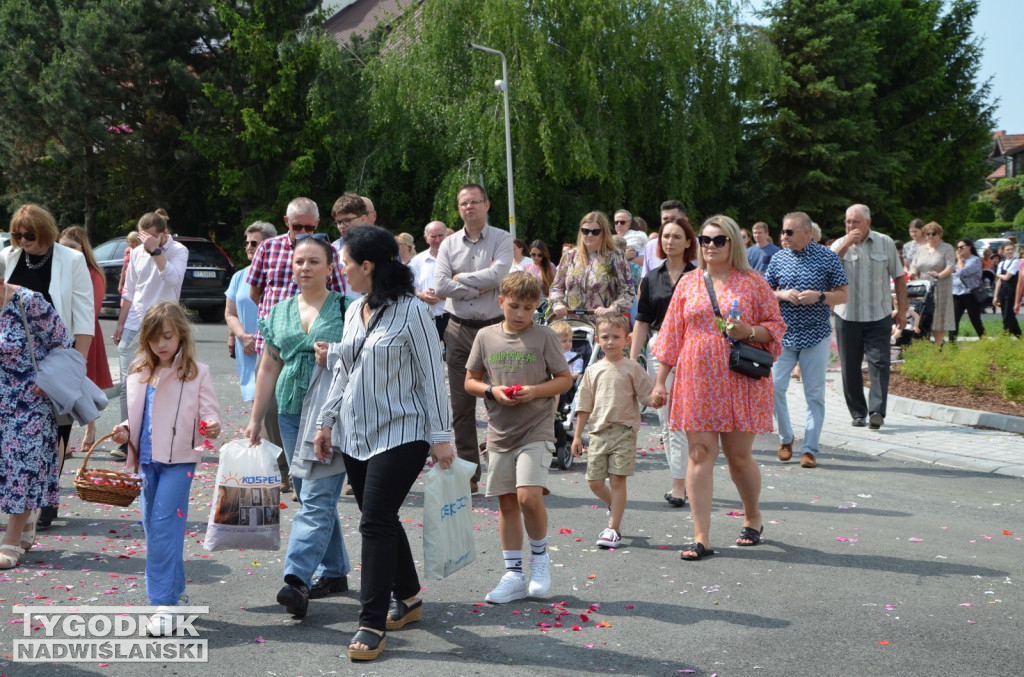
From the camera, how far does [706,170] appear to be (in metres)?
32.0

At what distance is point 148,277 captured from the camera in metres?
9.84

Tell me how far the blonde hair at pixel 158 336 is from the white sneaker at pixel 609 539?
2.52m

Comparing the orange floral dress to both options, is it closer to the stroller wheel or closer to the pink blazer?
the stroller wheel

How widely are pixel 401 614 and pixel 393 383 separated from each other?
1090mm

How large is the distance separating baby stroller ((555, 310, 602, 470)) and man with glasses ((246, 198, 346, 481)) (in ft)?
8.33

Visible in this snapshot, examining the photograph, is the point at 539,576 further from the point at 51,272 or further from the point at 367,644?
the point at 51,272

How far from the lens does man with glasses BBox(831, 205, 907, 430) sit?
34.9 ft

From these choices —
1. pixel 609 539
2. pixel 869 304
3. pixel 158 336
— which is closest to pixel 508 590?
pixel 609 539

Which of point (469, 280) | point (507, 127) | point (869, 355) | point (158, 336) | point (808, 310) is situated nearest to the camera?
point (158, 336)

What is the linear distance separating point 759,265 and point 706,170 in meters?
18.0

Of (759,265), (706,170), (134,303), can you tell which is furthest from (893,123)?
(134,303)

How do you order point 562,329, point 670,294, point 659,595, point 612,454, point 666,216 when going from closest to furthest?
point 659,595, point 612,454, point 670,294, point 666,216, point 562,329

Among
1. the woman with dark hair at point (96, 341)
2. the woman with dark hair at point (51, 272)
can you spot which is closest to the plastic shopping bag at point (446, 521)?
the woman with dark hair at point (51, 272)

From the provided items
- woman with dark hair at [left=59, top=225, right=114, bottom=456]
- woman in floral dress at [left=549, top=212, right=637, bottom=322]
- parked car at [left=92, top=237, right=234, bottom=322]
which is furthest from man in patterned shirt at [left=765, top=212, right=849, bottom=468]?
parked car at [left=92, top=237, right=234, bottom=322]
